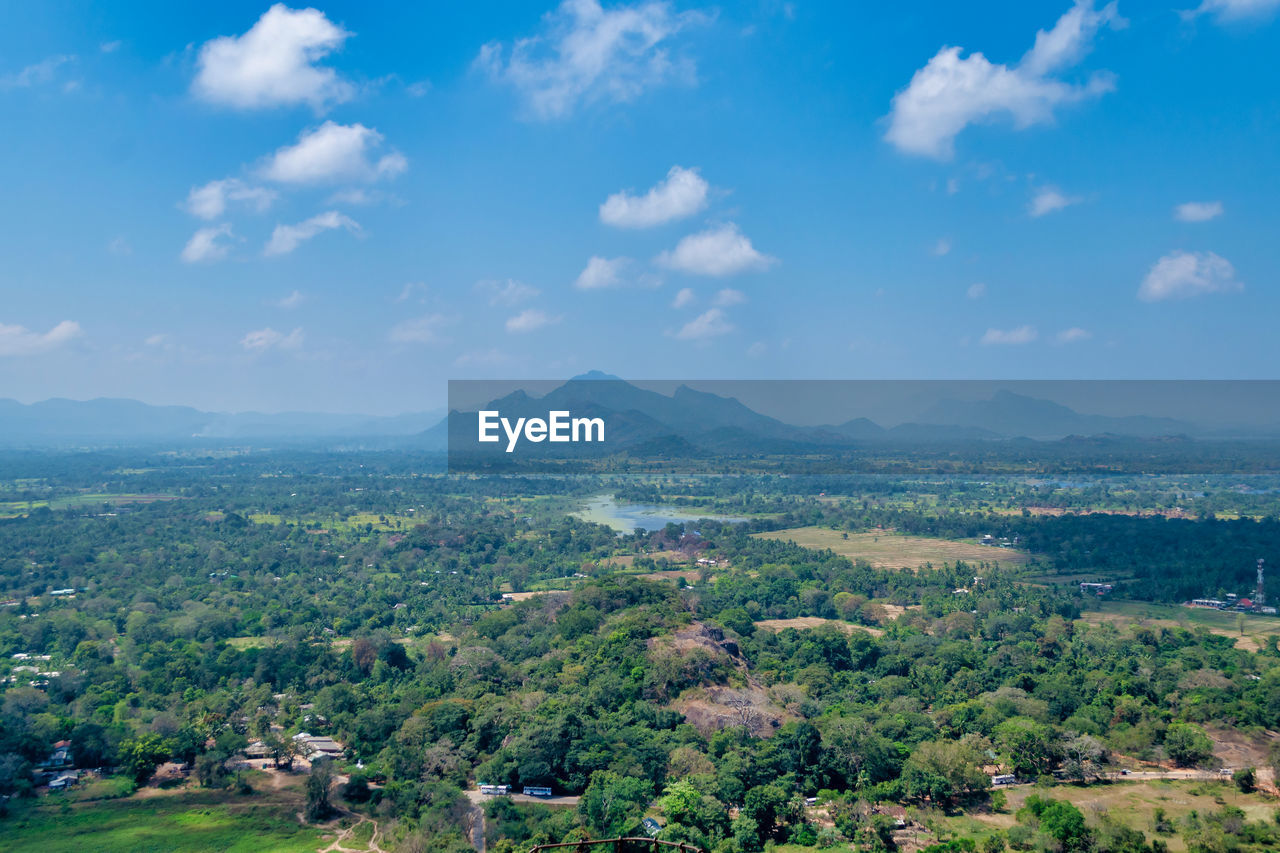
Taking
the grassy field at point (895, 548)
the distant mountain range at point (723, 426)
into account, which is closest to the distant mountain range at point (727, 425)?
the distant mountain range at point (723, 426)

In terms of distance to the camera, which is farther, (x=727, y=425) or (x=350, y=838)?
(x=727, y=425)

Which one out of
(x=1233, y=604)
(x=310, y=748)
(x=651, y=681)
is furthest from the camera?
(x=1233, y=604)

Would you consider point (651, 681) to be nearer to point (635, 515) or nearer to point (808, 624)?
point (808, 624)

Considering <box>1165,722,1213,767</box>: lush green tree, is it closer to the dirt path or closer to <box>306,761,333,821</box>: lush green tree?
the dirt path

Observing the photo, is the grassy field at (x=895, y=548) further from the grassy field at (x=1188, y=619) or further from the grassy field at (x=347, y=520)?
the grassy field at (x=347, y=520)

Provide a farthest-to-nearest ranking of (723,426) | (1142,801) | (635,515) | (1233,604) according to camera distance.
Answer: (723,426)
(635,515)
(1233,604)
(1142,801)

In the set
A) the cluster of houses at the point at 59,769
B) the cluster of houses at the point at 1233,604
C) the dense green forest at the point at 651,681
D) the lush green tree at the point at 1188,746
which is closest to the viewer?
the dense green forest at the point at 651,681

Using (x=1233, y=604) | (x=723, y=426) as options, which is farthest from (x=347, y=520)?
(x=723, y=426)
